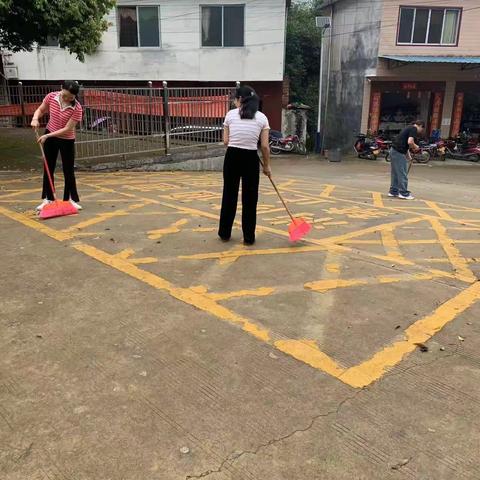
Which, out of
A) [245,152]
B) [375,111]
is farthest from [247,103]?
[375,111]

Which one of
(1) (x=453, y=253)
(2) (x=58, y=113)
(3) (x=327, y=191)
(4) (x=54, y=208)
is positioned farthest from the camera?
(3) (x=327, y=191)

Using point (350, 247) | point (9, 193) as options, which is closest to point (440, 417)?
point (350, 247)

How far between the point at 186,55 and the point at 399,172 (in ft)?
42.4

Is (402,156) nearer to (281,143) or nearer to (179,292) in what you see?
(179,292)

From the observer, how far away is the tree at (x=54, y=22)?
30.0 feet

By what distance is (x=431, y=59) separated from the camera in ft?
61.1

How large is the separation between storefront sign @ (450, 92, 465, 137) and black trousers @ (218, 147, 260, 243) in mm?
18551

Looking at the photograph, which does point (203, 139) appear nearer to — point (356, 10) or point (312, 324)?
point (312, 324)

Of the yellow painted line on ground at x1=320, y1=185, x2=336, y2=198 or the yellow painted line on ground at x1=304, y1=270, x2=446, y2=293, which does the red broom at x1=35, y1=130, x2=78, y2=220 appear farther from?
the yellow painted line on ground at x1=320, y1=185, x2=336, y2=198

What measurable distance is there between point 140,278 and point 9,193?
14.8 feet

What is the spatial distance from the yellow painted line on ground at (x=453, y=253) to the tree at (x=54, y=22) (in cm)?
761

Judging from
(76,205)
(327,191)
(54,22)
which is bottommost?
(327,191)

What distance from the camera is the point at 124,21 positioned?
19.6 metres

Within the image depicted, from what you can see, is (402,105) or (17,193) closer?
(17,193)
